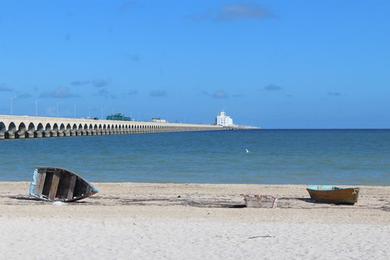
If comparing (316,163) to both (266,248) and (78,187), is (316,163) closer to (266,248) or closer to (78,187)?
(78,187)

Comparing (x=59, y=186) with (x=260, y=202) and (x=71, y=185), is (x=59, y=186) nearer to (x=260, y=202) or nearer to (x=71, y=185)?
(x=71, y=185)

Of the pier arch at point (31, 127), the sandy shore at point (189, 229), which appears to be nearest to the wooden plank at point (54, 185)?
the sandy shore at point (189, 229)

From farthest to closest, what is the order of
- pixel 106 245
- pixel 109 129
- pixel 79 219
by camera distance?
pixel 109 129
pixel 79 219
pixel 106 245

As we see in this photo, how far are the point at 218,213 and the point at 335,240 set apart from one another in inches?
210

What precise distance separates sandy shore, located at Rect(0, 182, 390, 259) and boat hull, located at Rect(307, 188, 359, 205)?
36cm

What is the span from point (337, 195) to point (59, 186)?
331 inches

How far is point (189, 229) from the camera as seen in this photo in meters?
13.8

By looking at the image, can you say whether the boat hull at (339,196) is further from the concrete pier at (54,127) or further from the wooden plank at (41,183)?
the concrete pier at (54,127)

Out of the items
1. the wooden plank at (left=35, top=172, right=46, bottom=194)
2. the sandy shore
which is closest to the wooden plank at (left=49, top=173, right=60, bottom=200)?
the wooden plank at (left=35, top=172, right=46, bottom=194)

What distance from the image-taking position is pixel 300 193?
23828mm

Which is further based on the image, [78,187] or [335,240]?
[78,187]

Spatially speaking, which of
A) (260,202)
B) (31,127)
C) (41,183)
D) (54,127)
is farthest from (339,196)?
(54,127)

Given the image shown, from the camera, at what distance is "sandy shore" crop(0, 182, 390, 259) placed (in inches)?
442

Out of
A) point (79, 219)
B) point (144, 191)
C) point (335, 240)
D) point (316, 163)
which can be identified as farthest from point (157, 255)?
point (316, 163)
